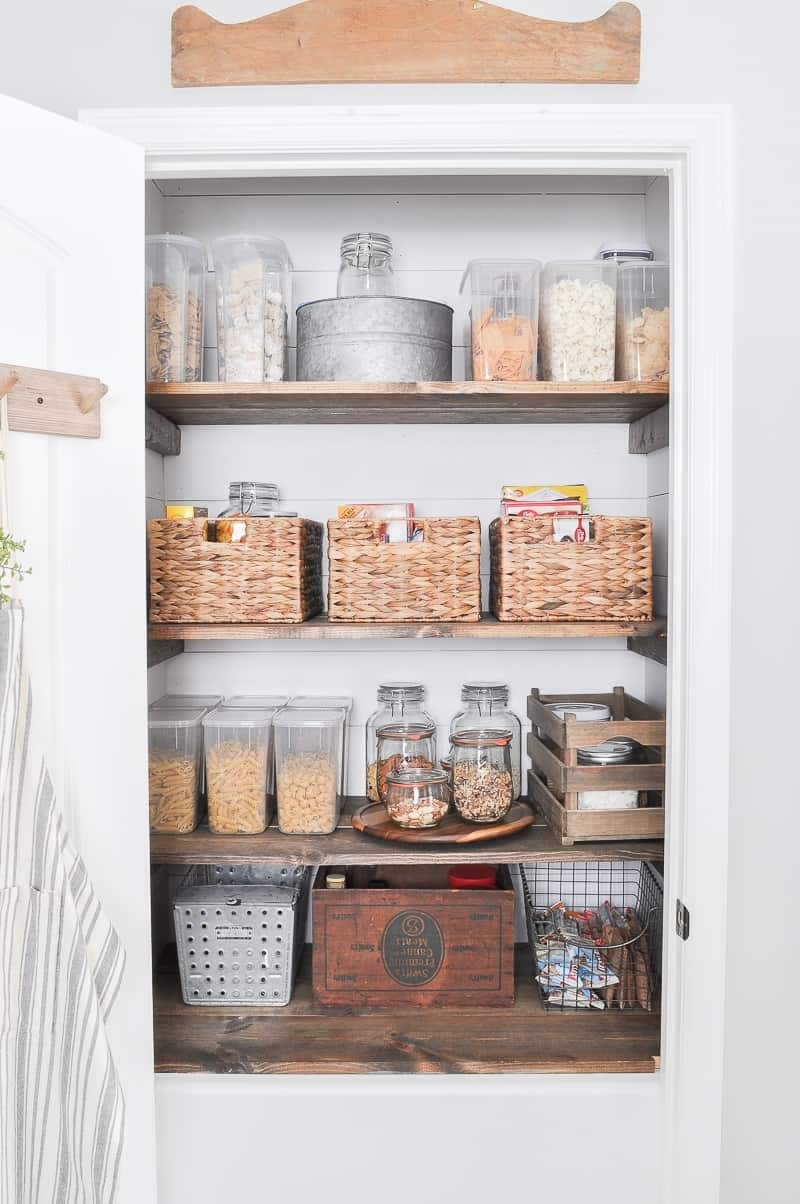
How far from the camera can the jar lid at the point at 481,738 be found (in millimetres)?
1831

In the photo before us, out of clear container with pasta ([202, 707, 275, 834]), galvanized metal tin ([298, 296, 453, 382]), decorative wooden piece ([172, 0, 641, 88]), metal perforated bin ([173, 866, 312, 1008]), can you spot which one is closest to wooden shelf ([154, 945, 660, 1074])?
metal perforated bin ([173, 866, 312, 1008])

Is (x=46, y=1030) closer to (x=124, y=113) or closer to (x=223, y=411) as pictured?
(x=223, y=411)

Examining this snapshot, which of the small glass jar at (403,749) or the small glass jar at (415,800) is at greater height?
the small glass jar at (403,749)

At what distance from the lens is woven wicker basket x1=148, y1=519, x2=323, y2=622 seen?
5.66 ft

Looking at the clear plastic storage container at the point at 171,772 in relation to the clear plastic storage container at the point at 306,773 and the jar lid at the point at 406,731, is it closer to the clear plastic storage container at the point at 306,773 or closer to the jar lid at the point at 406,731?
the clear plastic storage container at the point at 306,773

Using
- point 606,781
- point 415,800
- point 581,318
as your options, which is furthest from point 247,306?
point 606,781

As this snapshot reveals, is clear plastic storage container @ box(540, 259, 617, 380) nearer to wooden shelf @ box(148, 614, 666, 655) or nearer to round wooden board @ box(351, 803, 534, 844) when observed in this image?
wooden shelf @ box(148, 614, 666, 655)

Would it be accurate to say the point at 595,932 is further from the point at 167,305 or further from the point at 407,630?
the point at 167,305

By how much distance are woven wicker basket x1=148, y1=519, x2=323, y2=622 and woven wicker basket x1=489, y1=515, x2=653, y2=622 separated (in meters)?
0.41

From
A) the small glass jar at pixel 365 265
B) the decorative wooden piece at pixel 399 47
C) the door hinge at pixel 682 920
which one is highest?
the decorative wooden piece at pixel 399 47

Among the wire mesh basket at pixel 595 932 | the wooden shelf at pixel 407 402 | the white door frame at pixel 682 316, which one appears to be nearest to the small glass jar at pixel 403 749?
the wire mesh basket at pixel 595 932

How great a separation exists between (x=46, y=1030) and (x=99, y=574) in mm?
612

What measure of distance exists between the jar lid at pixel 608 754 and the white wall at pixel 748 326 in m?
0.28

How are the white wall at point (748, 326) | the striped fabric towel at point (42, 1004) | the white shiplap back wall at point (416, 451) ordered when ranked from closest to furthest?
the striped fabric towel at point (42, 1004) < the white wall at point (748, 326) < the white shiplap back wall at point (416, 451)
